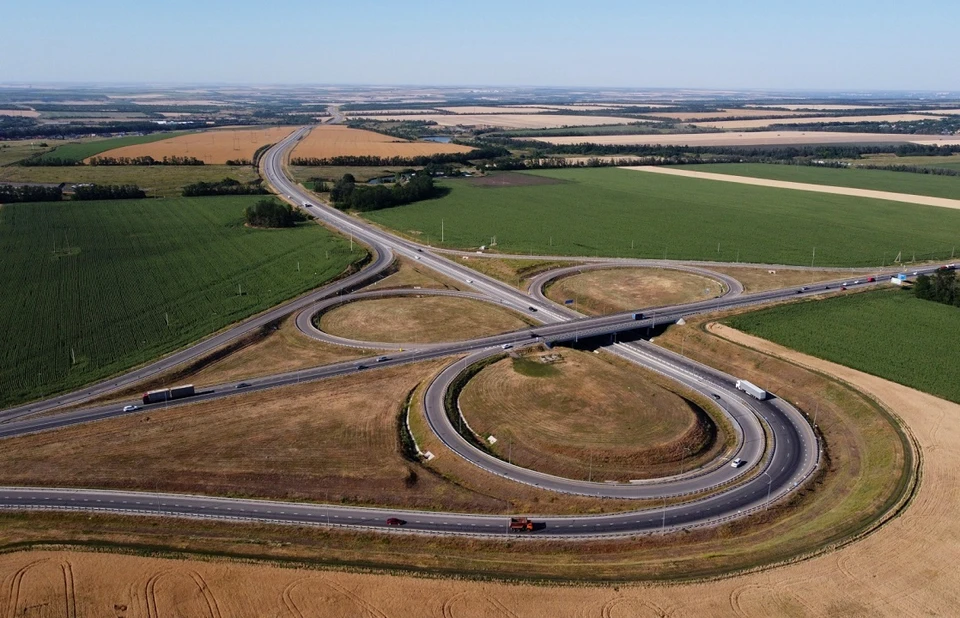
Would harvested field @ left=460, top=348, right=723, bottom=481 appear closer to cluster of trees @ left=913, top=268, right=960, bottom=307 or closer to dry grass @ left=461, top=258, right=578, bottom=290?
dry grass @ left=461, top=258, right=578, bottom=290

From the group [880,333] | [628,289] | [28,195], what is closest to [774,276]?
[628,289]

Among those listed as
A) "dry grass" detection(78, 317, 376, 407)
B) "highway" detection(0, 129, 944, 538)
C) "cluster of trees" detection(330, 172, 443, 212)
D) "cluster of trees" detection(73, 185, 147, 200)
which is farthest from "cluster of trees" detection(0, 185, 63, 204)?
"dry grass" detection(78, 317, 376, 407)

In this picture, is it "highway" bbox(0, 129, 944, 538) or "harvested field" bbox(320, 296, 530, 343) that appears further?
"harvested field" bbox(320, 296, 530, 343)

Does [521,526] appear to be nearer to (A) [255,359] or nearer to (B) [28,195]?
(A) [255,359]

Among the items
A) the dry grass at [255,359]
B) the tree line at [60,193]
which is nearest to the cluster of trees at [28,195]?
the tree line at [60,193]

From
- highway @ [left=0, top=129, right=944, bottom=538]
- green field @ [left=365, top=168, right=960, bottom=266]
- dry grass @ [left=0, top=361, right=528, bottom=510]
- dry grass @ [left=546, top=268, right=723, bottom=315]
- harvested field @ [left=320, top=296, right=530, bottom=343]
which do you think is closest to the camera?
highway @ [left=0, top=129, right=944, bottom=538]

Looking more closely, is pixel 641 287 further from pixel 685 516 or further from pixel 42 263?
pixel 42 263
